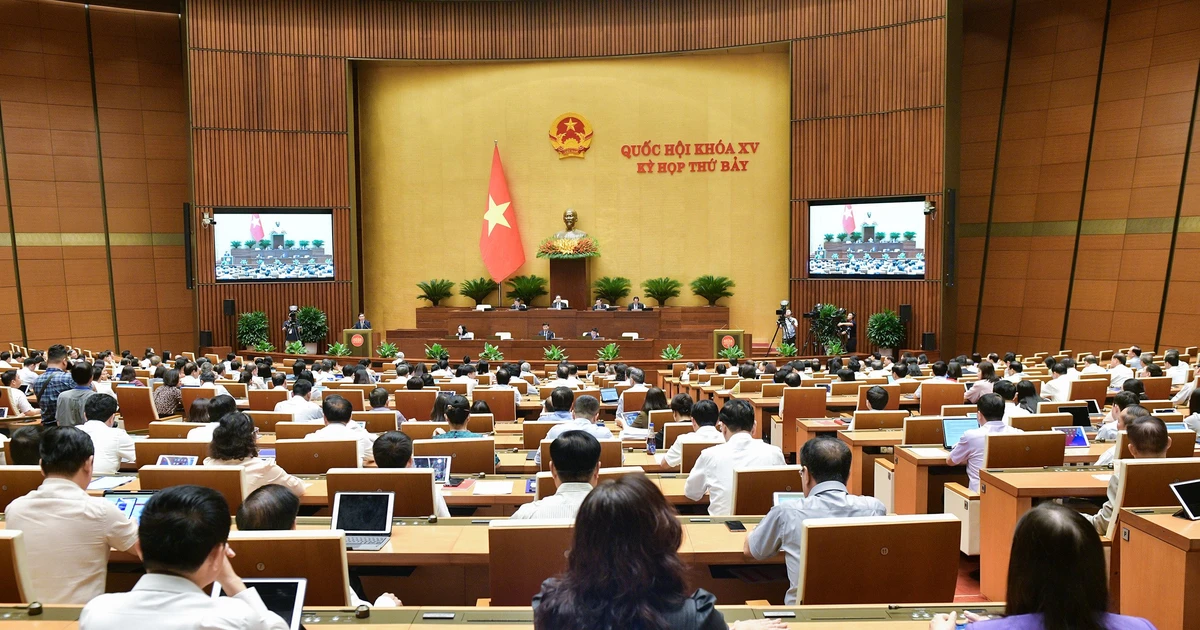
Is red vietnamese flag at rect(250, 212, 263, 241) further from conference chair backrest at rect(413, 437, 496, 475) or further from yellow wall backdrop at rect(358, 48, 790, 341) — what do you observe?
conference chair backrest at rect(413, 437, 496, 475)

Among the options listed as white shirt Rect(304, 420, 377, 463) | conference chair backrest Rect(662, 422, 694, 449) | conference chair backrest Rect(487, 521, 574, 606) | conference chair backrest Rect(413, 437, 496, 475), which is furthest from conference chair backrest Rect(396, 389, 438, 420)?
conference chair backrest Rect(487, 521, 574, 606)

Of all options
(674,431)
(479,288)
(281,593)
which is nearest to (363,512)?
(281,593)

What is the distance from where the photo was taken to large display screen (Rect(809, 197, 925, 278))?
16.1 meters

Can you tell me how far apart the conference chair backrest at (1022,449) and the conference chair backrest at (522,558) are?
3.05 meters

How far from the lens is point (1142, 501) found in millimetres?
3668

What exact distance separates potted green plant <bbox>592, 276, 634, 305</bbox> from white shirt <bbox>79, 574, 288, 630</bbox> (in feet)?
53.7

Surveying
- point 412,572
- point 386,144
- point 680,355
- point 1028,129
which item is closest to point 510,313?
point 680,355

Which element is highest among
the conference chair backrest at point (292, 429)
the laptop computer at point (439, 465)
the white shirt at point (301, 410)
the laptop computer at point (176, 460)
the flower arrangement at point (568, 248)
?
the flower arrangement at point (568, 248)

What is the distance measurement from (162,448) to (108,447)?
0.45 m

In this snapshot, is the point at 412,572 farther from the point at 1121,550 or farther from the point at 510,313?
the point at 510,313

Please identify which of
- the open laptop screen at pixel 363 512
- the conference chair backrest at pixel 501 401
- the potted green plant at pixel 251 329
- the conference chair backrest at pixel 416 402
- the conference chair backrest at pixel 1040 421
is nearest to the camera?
the open laptop screen at pixel 363 512

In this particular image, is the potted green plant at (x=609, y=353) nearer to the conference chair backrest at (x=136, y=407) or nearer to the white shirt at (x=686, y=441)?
the conference chair backrest at (x=136, y=407)

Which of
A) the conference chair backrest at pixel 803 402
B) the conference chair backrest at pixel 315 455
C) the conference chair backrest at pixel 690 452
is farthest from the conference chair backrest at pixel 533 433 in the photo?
the conference chair backrest at pixel 803 402

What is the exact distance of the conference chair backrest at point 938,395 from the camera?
8180 millimetres
